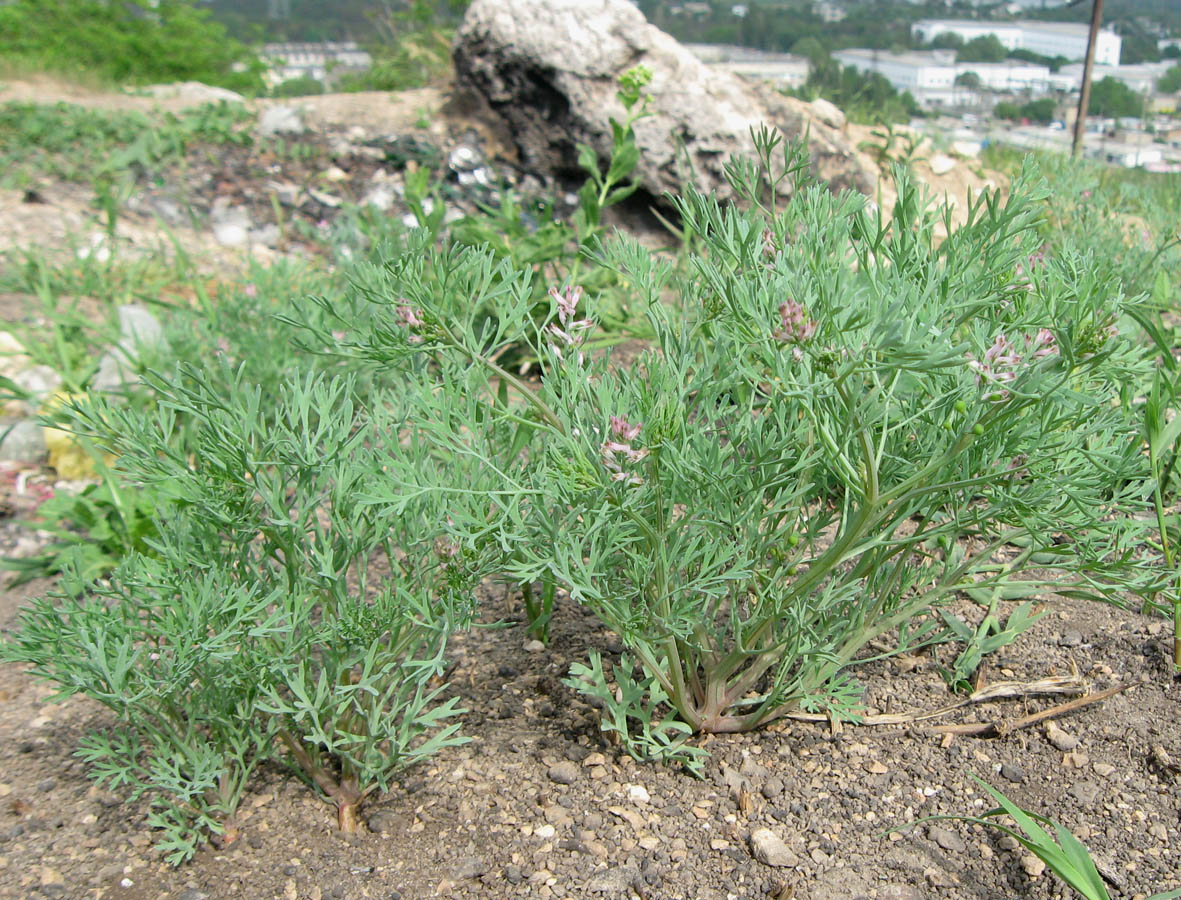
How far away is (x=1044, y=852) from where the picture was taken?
1.34 meters

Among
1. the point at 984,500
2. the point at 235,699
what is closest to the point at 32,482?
the point at 235,699

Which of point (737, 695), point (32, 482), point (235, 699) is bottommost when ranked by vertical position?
point (32, 482)

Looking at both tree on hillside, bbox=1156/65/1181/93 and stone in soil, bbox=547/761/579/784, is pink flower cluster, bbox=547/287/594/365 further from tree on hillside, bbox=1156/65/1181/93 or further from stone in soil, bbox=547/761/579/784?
tree on hillside, bbox=1156/65/1181/93

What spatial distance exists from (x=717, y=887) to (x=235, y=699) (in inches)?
33.1

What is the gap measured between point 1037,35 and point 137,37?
11970mm

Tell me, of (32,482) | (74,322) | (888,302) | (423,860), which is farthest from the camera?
(74,322)


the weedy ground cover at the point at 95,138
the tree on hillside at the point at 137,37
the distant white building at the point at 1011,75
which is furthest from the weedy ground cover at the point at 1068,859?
the tree on hillside at the point at 137,37

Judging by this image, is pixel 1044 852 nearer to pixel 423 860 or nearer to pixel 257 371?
pixel 423 860

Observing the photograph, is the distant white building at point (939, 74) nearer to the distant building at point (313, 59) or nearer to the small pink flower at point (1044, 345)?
the distant building at point (313, 59)

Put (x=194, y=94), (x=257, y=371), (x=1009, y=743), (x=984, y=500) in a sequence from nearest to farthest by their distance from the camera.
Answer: (x=1009, y=743), (x=984, y=500), (x=257, y=371), (x=194, y=94)

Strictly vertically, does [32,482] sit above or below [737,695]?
below

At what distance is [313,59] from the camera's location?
15953 millimetres

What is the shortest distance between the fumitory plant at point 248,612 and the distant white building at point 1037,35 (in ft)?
23.2

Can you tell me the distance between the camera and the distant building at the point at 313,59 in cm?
1213
